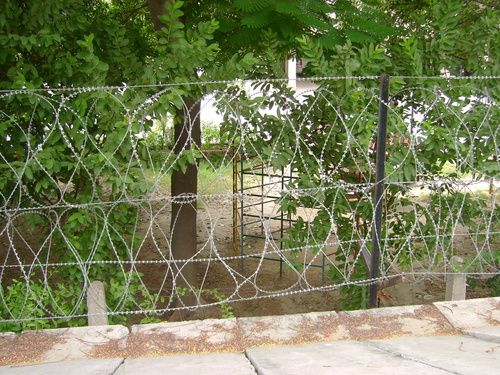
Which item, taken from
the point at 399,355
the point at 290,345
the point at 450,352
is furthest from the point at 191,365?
the point at 450,352

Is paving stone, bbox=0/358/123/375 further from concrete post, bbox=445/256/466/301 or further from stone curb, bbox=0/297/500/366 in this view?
concrete post, bbox=445/256/466/301

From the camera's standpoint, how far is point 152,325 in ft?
11.5

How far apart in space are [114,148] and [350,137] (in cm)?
180

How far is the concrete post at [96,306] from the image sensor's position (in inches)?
147

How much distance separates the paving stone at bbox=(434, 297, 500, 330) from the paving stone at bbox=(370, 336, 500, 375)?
0.69ft

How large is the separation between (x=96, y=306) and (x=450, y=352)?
229cm

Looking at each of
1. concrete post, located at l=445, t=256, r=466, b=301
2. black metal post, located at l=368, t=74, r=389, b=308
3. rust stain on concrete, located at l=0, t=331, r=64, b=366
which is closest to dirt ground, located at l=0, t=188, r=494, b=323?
concrete post, located at l=445, t=256, r=466, b=301

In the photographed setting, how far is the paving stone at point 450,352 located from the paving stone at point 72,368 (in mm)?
1553

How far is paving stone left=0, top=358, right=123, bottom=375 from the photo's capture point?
2957 mm

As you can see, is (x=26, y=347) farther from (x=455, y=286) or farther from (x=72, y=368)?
(x=455, y=286)

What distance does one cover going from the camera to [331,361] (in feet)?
9.92

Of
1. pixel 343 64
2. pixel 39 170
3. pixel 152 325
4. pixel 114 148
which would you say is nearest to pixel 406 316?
pixel 152 325

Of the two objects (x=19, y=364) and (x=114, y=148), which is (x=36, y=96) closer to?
(x=114, y=148)

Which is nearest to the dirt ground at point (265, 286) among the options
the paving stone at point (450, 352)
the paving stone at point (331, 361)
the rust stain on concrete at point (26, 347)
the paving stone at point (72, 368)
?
the rust stain on concrete at point (26, 347)
